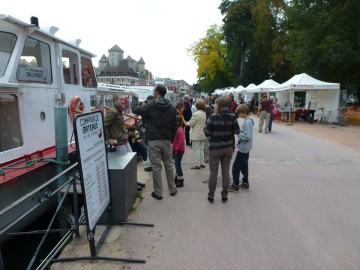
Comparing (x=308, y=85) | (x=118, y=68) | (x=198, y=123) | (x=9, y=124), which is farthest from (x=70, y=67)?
(x=118, y=68)

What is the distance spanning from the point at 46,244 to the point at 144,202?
89.6 inches

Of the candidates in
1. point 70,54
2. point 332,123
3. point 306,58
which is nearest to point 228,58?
point 306,58

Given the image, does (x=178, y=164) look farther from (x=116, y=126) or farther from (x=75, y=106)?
(x=75, y=106)

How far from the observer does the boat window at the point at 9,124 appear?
481 cm

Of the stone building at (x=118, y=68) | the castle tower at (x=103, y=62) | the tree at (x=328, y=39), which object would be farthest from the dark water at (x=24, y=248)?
the castle tower at (x=103, y=62)

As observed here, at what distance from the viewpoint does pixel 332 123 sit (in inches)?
807

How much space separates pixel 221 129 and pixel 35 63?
3.38m

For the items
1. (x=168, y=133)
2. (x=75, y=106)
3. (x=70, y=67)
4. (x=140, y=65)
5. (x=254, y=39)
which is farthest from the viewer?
(x=140, y=65)

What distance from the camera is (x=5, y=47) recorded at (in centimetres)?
493

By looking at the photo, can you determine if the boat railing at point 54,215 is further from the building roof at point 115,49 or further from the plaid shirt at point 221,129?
the building roof at point 115,49

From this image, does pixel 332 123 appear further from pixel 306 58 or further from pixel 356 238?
pixel 356 238

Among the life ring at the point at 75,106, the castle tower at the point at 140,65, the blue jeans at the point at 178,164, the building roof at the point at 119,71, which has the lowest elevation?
the blue jeans at the point at 178,164

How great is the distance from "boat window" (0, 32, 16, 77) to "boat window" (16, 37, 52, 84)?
0.20 metres

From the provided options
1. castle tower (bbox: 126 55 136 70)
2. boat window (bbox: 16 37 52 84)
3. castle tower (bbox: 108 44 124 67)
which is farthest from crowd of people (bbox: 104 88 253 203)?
castle tower (bbox: 126 55 136 70)
